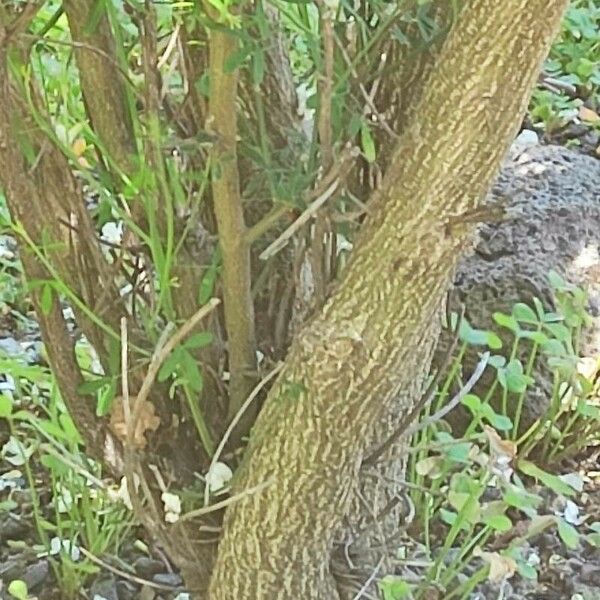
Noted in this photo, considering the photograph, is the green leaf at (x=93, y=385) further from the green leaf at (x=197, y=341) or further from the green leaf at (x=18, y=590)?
the green leaf at (x=18, y=590)

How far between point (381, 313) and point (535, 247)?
Result: 2.48 ft

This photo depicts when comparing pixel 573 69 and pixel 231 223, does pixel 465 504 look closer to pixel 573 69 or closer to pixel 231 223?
pixel 231 223

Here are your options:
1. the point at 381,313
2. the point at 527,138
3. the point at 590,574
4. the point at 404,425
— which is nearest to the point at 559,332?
the point at 590,574

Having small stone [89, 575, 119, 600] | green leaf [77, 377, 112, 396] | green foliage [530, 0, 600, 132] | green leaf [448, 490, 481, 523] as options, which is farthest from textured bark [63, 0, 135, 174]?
green foliage [530, 0, 600, 132]

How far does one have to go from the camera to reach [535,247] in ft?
4.89

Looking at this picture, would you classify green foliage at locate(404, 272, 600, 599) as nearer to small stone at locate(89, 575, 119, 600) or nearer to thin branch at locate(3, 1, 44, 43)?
small stone at locate(89, 575, 119, 600)

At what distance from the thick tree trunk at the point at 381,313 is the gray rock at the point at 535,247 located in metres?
0.50

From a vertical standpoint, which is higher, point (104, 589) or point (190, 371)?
point (190, 371)

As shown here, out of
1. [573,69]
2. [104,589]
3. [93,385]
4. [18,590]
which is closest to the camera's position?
[93,385]

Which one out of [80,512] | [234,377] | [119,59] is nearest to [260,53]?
[119,59]

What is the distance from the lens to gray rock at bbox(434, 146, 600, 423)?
1422 mm

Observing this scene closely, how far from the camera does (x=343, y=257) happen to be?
868 millimetres

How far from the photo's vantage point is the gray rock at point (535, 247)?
142cm

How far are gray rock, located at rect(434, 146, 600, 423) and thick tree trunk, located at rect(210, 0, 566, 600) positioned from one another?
50cm
